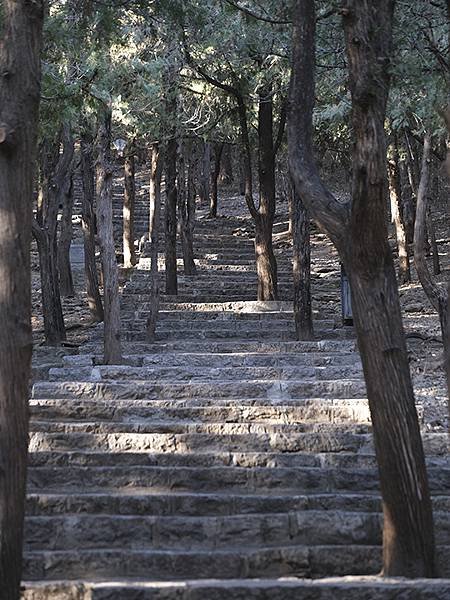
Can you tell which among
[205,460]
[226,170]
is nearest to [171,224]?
[205,460]

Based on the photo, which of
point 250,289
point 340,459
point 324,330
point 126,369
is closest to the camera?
point 340,459

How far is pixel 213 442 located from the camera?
8.67 metres

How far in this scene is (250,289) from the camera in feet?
63.0

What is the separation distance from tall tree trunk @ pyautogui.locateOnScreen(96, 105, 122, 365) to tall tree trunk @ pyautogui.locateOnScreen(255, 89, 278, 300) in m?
5.15

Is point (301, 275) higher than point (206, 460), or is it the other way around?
point (301, 275)

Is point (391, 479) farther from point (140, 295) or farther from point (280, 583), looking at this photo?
point (140, 295)

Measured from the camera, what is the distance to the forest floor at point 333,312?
10609 mm

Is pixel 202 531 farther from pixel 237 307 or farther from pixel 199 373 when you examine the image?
pixel 237 307

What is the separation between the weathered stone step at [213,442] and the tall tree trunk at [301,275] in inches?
226

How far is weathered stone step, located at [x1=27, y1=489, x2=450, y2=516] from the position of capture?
7215mm

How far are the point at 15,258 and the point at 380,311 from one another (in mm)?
2539

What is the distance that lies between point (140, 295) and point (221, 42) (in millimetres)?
5253

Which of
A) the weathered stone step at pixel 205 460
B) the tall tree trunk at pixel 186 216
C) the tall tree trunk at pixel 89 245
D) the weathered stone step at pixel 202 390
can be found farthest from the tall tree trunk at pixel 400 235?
the weathered stone step at pixel 205 460

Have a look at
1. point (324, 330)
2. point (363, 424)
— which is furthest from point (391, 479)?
point (324, 330)
